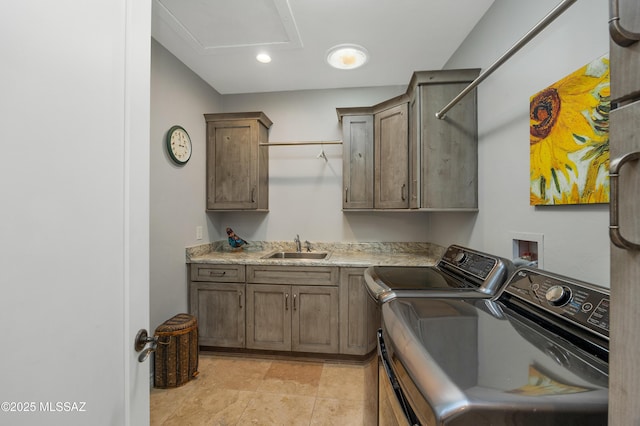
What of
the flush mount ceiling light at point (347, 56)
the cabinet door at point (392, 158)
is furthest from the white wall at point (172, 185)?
the cabinet door at point (392, 158)

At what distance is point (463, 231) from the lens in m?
1.96

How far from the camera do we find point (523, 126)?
4.41 ft

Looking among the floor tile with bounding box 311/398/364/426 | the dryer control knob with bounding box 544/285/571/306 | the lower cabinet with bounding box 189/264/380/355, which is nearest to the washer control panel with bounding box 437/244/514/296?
the dryer control knob with bounding box 544/285/571/306

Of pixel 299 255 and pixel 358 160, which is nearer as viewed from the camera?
pixel 358 160

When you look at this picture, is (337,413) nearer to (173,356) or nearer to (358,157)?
(173,356)

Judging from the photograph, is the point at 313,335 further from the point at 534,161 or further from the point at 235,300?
the point at 534,161

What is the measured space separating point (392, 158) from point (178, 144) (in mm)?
1978

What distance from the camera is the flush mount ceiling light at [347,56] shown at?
212 centimetres

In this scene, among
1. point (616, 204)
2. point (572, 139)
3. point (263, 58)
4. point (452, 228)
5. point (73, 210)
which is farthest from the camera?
point (263, 58)

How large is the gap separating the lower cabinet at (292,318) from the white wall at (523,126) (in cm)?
135

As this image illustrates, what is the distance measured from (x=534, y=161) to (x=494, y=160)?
345 mm

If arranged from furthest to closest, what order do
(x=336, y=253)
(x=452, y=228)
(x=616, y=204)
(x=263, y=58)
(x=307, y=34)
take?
(x=336, y=253) < (x=263, y=58) < (x=452, y=228) < (x=307, y=34) < (x=616, y=204)

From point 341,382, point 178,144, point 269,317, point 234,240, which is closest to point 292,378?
point 341,382

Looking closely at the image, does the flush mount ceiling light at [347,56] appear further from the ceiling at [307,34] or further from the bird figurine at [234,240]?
the bird figurine at [234,240]
